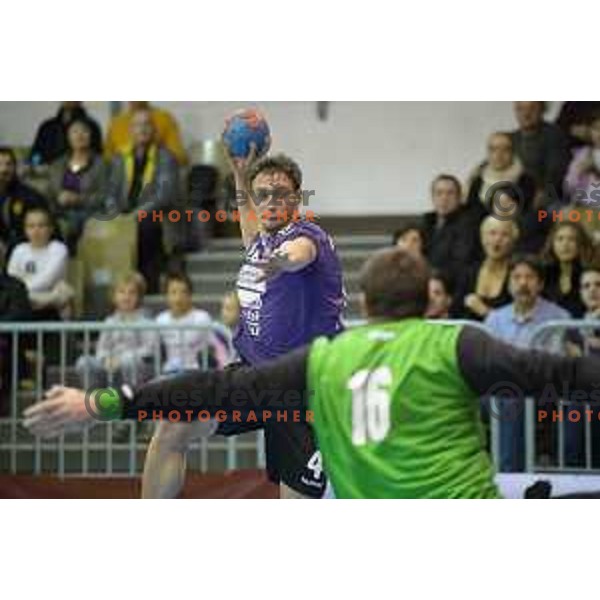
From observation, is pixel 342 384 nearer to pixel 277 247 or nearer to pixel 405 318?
pixel 405 318

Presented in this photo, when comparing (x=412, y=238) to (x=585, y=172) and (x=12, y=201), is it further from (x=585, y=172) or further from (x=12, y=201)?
(x=12, y=201)

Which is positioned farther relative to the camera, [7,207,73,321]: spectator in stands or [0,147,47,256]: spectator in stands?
[0,147,47,256]: spectator in stands

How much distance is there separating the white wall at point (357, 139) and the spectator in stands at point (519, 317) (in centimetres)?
309

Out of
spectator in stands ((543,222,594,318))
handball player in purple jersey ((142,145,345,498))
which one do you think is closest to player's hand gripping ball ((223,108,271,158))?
handball player in purple jersey ((142,145,345,498))

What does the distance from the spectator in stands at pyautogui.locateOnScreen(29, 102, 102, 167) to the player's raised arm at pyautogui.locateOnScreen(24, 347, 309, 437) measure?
683cm

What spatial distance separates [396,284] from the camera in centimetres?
442

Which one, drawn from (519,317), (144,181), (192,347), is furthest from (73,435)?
(519,317)

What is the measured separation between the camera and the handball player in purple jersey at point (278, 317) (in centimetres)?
655

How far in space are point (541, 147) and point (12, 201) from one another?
3.26 meters

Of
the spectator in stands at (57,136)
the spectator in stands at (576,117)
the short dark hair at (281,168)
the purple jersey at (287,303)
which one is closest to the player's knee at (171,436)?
the purple jersey at (287,303)

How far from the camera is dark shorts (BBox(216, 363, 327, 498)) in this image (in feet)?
21.4

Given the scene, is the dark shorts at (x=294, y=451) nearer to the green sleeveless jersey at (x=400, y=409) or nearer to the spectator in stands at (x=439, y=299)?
the green sleeveless jersey at (x=400, y=409)

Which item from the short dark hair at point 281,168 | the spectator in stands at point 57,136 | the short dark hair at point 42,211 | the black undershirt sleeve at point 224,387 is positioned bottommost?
the black undershirt sleeve at point 224,387

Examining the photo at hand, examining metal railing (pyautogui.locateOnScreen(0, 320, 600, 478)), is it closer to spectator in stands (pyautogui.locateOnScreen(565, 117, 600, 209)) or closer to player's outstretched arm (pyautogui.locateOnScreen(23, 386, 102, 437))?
spectator in stands (pyautogui.locateOnScreen(565, 117, 600, 209))
